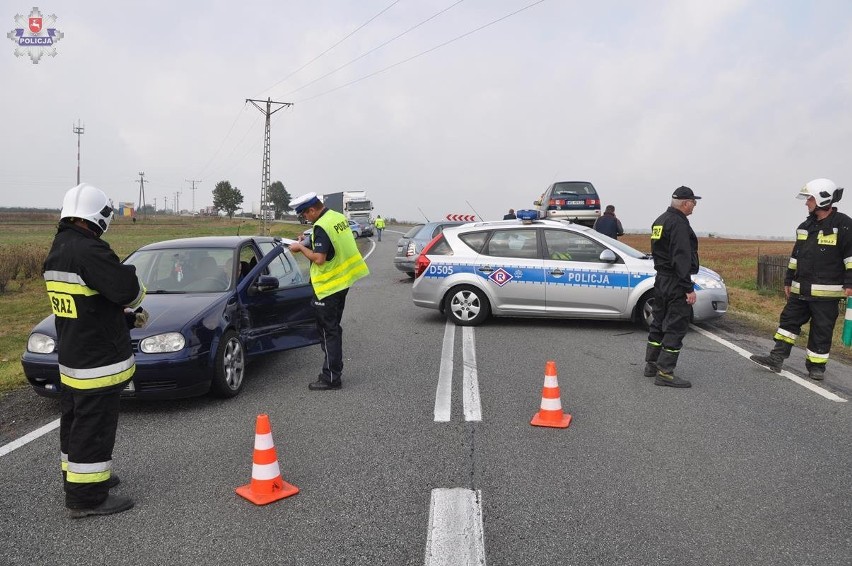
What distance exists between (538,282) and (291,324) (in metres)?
3.94

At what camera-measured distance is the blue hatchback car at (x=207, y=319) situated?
553 centimetres

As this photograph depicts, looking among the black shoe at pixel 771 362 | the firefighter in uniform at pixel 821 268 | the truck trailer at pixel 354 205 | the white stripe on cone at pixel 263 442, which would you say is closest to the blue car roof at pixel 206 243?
the white stripe on cone at pixel 263 442

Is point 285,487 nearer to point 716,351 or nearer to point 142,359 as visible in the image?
point 142,359

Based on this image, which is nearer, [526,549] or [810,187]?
[526,549]

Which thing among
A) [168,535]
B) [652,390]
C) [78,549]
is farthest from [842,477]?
[78,549]

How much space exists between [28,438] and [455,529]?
356 cm

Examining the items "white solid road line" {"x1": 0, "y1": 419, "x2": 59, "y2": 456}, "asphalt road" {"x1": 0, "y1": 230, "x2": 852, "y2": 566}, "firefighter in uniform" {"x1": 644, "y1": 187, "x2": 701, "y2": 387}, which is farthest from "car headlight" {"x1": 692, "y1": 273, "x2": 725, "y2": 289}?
"white solid road line" {"x1": 0, "y1": 419, "x2": 59, "y2": 456}

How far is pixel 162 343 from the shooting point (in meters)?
5.57

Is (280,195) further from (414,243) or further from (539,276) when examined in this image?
(539,276)

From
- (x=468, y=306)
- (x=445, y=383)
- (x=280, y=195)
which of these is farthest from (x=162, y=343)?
(x=280, y=195)

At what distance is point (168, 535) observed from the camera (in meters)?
3.54

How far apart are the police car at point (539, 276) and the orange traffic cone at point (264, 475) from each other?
6.17 meters

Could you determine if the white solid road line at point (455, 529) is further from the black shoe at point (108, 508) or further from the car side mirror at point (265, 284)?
the car side mirror at point (265, 284)

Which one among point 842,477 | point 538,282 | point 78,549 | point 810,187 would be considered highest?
point 810,187
